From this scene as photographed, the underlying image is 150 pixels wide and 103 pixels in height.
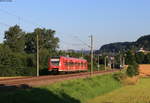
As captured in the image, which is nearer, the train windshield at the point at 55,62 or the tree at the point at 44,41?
the train windshield at the point at 55,62

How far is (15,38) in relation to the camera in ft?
454

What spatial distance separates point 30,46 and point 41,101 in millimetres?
131610

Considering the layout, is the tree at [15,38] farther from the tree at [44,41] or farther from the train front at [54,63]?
the train front at [54,63]

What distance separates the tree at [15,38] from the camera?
13600 cm

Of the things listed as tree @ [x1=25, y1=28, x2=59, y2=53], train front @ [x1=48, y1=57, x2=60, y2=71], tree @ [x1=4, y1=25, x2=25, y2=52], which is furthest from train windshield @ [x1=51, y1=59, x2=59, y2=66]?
tree @ [x1=25, y1=28, x2=59, y2=53]

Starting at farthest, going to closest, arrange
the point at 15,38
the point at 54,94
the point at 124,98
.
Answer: the point at 15,38, the point at 124,98, the point at 54,94

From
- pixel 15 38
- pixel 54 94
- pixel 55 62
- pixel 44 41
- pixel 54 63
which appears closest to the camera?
pixel 54 94

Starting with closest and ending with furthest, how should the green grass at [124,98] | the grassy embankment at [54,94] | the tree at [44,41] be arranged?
the grassy embankment at [54,94], the green grass at [124,98], the tree at [44,41]

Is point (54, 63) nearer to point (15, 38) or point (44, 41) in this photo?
point (15, 38)

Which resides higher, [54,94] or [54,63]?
[54,63]

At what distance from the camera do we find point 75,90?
32656mm

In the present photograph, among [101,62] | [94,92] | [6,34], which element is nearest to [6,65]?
[94,92]

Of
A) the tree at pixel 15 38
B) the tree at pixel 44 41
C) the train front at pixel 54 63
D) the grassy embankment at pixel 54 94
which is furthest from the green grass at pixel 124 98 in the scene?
the tree at pixel 44 41

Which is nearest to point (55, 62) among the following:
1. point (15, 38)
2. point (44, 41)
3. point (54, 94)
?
Result: point (54, 94)
